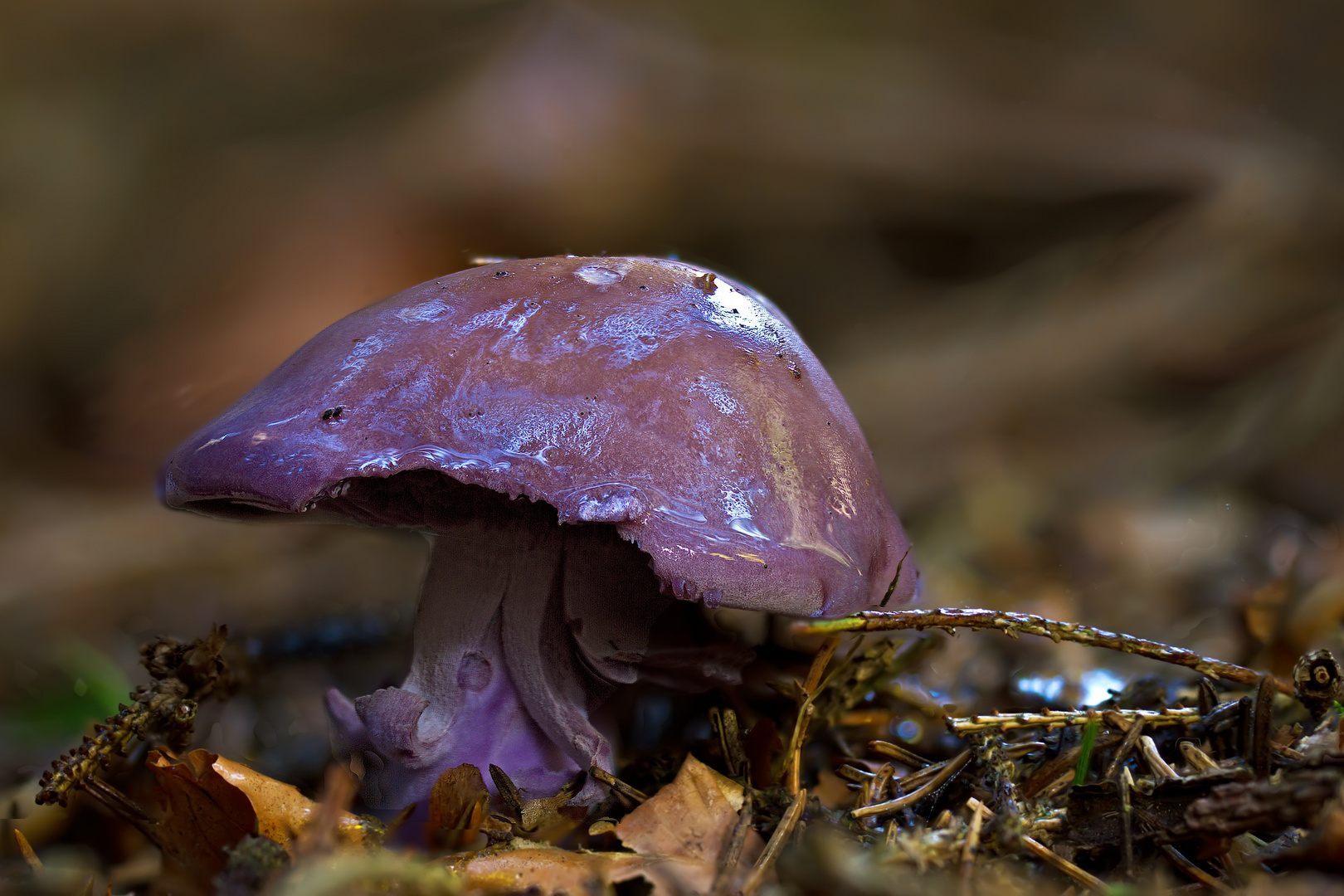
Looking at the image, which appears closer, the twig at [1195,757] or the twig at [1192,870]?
the twig at [1192,870]

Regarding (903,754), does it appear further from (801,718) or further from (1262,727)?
(1262,727)

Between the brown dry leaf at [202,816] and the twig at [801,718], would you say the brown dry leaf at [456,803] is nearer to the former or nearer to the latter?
the brown dry leaf at [202,816]

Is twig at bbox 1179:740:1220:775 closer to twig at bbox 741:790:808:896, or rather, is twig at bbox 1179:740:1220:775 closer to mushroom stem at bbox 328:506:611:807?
twig at bbox 741:790:808:896

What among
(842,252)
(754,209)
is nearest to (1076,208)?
(842,252)

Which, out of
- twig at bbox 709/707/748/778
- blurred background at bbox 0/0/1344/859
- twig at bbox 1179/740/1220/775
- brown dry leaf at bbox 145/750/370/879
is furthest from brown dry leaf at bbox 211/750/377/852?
blurred background at bbox 0/0/1344/859

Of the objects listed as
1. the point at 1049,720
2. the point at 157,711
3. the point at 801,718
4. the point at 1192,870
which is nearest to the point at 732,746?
the point at 801,718

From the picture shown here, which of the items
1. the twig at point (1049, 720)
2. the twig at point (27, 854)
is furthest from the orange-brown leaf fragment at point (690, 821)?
the twig at point (27, 854)
